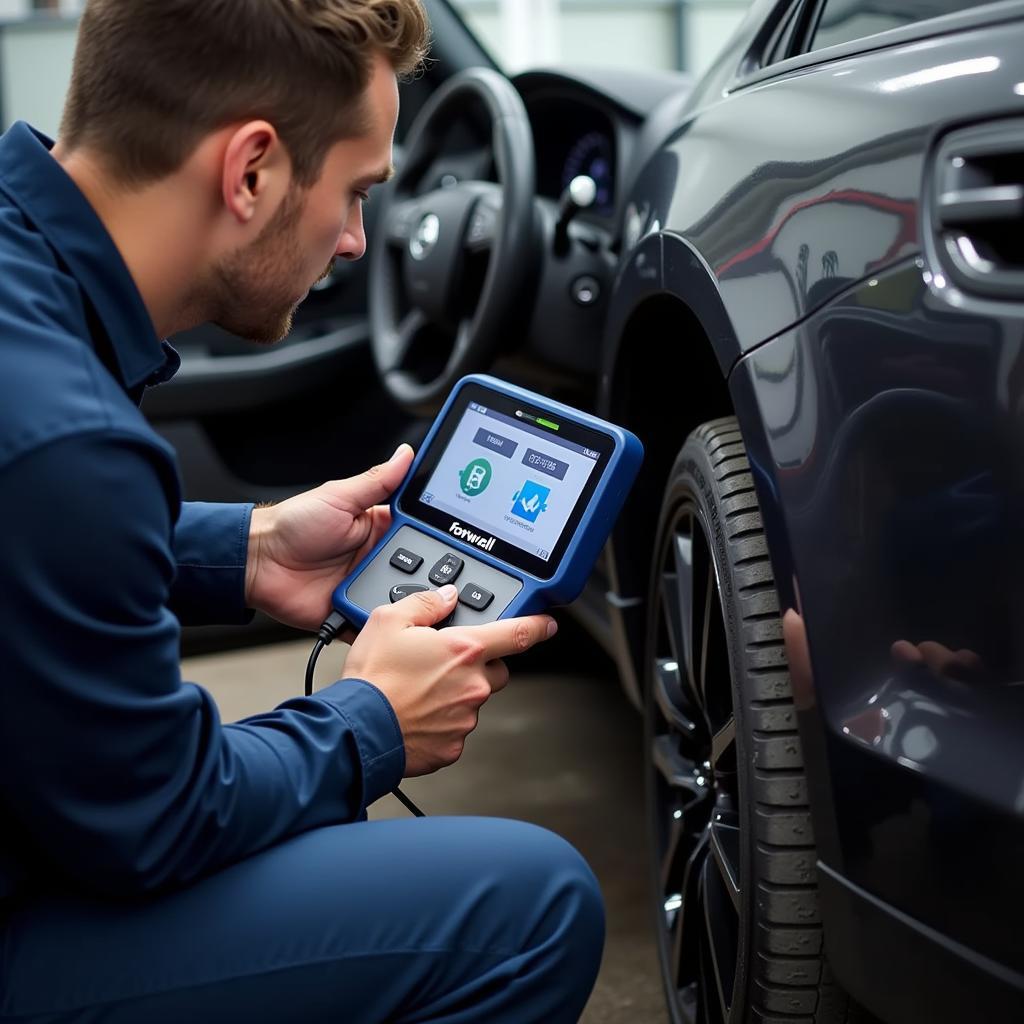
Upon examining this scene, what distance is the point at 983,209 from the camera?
Answer: 941 mm

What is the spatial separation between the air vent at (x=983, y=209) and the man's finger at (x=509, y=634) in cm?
49

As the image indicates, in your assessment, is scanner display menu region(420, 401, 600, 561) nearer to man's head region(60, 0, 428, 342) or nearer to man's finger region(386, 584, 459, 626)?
man's finger region(386, 584, 459, 626)

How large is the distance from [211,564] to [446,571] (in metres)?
0.24

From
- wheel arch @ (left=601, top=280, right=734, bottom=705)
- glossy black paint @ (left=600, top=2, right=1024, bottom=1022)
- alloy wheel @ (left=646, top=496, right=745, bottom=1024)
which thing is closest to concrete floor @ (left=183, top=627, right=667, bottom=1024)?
alloy wheel @ (left=646, top=496, right=745, bottom=1024)

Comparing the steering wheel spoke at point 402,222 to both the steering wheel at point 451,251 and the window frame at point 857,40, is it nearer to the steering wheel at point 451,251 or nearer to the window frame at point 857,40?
the steering wheel at point 451,251

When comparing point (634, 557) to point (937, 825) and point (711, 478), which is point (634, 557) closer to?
point (711, 478)

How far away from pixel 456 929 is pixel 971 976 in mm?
379

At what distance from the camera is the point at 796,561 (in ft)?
3.59

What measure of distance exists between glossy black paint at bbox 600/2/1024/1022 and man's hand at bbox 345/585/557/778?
0.27 meters

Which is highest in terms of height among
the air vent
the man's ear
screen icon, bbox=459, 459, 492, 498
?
the air vent

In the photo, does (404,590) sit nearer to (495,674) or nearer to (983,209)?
(495,674)

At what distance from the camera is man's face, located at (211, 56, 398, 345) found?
114cm

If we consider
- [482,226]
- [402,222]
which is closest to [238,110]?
[482,226]

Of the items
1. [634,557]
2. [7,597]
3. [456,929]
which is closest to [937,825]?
[456,929]
